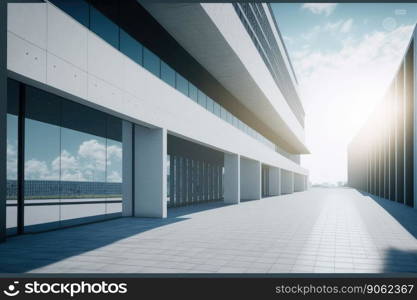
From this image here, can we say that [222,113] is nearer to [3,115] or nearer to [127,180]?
[127,180]

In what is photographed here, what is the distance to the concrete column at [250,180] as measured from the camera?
3125 centimetres

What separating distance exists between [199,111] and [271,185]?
25262 millimetres

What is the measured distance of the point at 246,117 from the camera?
3141cm

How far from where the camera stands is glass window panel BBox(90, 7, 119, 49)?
470 inches

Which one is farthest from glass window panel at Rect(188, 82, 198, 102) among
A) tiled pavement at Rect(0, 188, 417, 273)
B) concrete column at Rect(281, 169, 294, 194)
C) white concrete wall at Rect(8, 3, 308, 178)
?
concrete column at Rect(281, 169, 294, 194)

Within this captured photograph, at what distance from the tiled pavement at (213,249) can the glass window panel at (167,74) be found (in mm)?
6865

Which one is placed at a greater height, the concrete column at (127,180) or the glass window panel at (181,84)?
the glass window panel at (181,84)

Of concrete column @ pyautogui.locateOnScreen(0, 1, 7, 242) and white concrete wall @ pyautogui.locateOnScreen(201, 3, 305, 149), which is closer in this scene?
concrete column @ pyautogui.locateOnScreen(0, 1, 7, 242)

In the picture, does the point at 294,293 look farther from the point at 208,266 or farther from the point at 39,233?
the point at 39,233

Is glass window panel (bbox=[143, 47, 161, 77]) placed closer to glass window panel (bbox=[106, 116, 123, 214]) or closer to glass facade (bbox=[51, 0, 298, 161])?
glass facade (bbox=[51, 0, 298, 161])

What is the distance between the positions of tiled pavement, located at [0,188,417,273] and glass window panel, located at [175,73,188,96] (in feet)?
25.0

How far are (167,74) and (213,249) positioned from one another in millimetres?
10323

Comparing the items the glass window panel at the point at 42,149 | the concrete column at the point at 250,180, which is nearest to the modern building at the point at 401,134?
the concrete column at the point at 250,180

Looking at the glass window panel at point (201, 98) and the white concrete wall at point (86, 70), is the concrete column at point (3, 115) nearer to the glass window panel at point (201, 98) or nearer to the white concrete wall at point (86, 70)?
the white concrete wall at point (86, 70)
